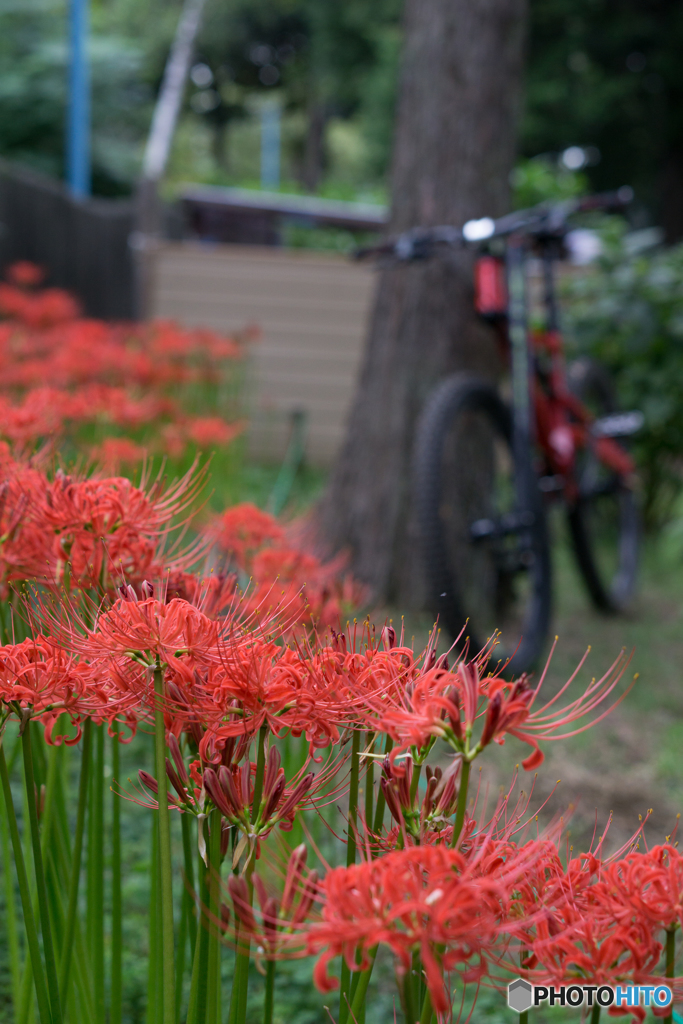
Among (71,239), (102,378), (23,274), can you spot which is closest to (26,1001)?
(102,378)

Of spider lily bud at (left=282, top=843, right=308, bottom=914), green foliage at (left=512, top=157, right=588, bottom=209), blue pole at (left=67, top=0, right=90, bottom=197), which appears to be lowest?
spider lily bud at (left=282, top=843, right=308, bottom=914)

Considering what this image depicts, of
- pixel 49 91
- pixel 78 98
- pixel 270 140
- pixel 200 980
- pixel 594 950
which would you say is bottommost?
pixel 200 980

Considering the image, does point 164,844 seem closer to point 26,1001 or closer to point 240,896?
point 240,896

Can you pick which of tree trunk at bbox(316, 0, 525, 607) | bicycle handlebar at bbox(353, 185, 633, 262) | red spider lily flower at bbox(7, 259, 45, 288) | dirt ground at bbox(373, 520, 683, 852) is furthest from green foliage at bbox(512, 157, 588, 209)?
bicycle handlebar at bbox(353, 185, 633, 262)

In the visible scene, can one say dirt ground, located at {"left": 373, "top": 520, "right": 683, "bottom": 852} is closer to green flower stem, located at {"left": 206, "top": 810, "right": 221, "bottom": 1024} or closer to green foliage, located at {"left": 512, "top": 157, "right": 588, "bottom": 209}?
green flower stem, located at {"left": 206, "top": 810, "right": 221, "bottom": 1024}

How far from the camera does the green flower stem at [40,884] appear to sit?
0.85 metres

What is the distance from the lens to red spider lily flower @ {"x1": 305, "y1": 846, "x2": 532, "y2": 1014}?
1.98 ft

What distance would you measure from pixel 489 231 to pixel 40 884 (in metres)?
2.78

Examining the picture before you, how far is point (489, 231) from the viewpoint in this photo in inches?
126

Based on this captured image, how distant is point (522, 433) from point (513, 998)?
2.70m

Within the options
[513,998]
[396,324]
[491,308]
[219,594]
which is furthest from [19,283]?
[513,998]

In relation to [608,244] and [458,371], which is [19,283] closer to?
[458,371]

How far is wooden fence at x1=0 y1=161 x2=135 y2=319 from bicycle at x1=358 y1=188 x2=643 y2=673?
10.9 feet

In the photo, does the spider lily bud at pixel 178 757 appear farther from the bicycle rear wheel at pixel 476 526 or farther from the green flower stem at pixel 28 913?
the bicycle rear wheel at pixel 476 526
